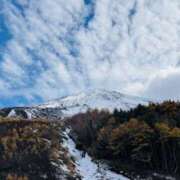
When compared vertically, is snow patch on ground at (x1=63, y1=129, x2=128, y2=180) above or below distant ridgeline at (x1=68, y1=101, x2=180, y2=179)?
below

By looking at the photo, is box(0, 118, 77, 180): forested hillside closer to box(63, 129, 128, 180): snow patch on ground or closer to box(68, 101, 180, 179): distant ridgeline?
box(63, 129, 128, 180): snow patch on ground

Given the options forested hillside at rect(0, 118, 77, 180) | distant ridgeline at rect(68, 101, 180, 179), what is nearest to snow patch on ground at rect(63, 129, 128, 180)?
forested hillside at rect(0, 118, 77, 180)

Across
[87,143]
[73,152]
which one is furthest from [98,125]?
[73,152]

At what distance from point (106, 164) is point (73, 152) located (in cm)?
969

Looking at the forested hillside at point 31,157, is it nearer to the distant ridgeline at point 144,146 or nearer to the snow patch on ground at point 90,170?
the snow patch on ground at point 90,170

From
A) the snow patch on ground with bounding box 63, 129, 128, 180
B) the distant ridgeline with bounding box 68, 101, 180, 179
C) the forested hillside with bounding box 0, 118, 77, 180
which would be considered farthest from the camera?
the distant ridgeline with bounding box 68, 101, 180, 179

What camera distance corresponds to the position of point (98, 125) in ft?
262

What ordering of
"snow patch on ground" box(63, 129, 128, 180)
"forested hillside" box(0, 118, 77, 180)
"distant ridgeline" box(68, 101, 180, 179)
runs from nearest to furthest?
"forested hillside" box(0, 118, 77, 180) < "snow patch on ground" box(63, 129, 128, 180) < "distant ridgeline" box(68, 101, 180, 179)

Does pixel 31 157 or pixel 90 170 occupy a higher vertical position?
pixel 31 157

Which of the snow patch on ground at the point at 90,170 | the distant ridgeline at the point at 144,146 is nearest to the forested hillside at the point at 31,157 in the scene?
the snow patch on ground at the point at 90,170

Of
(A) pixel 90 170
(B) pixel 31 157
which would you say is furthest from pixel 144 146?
(B) pixel 31 157

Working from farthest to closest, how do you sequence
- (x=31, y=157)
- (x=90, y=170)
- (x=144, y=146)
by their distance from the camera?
(x=144, y=146) < (x=90, y=170) < (x=31, y=157)

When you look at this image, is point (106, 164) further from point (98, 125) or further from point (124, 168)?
point (98, 125)

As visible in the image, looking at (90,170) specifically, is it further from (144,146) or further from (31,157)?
(144,146)
